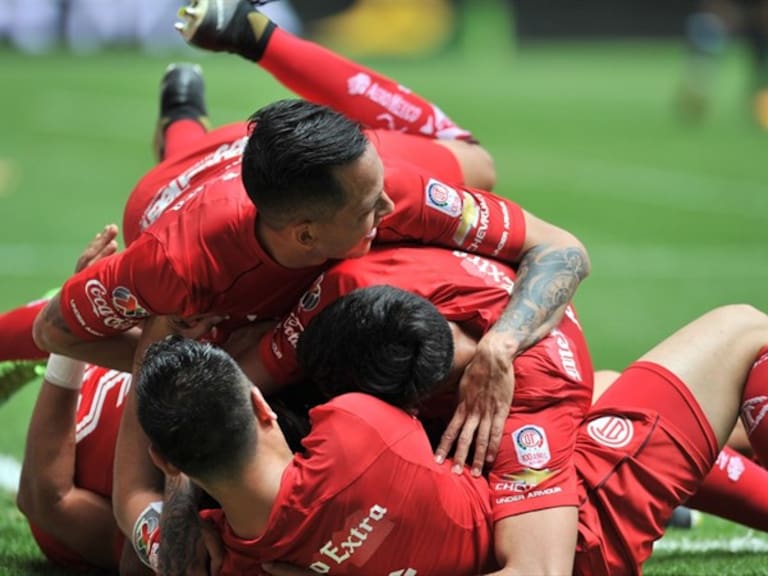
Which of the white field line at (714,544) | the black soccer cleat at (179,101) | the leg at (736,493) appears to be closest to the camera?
the leg at (736,493)

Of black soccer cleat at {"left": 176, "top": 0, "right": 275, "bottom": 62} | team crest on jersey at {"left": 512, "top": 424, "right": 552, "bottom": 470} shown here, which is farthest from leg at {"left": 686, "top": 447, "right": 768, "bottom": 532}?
black soccer cleat at {"left": 176, "top": 0, "right": 275, "bottom": 62}

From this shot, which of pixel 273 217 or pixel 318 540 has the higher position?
pixel 273 217

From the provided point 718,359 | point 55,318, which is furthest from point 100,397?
point 718,359

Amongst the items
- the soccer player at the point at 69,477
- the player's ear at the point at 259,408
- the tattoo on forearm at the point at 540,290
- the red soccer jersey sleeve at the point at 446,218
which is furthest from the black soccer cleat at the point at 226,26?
the player's ear at the point at 259,408

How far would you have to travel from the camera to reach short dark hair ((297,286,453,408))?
12.5 ft

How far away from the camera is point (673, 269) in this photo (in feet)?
35.0

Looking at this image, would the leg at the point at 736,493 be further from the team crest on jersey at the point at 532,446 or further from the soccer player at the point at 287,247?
the team crest on jersey at the point at 532,446

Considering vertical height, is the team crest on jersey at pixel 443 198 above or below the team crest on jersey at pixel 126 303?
Result: above

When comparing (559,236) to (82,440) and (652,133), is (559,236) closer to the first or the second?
(82,440)

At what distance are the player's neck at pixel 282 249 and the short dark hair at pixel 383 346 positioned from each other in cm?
35

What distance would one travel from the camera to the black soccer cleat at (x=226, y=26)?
5.43m

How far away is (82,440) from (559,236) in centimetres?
176

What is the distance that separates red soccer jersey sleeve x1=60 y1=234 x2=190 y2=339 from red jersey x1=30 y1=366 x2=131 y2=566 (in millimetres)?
458

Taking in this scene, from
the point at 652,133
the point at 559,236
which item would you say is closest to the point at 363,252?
the point at 559,236
